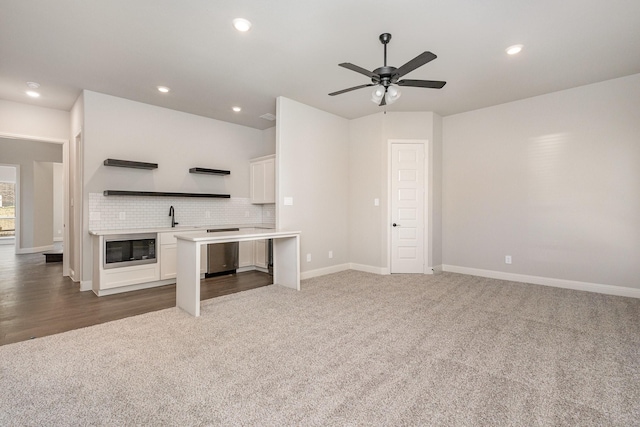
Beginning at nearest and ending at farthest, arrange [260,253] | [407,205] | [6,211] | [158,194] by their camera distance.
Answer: [158,194], [407,205], [260,253], [6,211]

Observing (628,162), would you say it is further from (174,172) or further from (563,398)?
(174,172)

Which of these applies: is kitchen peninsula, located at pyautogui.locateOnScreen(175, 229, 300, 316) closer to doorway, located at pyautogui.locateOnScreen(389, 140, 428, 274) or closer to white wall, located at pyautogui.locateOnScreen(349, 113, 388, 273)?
white wall, located at pyautogui.locateOnScreen(349, 113, 388, 273)

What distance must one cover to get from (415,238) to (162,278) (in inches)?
167

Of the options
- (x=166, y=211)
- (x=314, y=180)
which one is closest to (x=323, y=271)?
(x=314, y=180)

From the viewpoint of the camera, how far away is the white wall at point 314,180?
4.73 m

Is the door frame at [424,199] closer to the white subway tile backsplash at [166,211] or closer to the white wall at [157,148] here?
the white subway tile backsplash at [166,211]

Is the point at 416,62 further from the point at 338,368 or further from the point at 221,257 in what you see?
the point at 221,257

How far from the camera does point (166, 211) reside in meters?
5.18

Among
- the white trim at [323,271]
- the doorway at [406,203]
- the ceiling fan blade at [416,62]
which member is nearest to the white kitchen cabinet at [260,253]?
the white trim at [323,271]

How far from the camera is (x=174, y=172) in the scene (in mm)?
5270

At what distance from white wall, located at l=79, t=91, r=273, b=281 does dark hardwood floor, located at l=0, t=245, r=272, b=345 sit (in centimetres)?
65

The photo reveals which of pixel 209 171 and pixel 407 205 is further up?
pixel 209 171

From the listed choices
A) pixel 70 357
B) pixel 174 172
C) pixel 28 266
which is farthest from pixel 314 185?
pixel 28 266

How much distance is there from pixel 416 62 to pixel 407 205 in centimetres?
313
